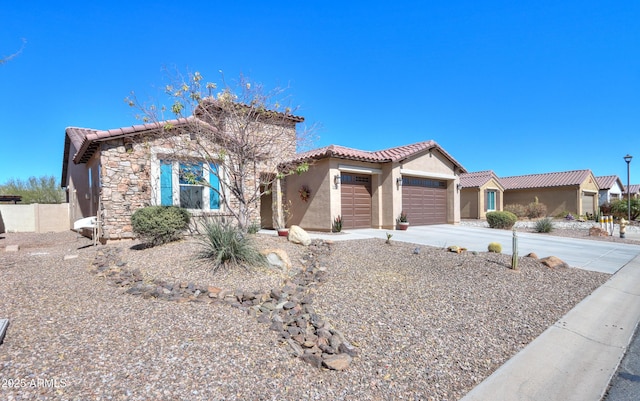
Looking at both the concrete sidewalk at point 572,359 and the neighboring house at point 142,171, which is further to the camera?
the neighboring house at point 142,171

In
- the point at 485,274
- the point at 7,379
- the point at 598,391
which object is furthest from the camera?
the point at 485,274

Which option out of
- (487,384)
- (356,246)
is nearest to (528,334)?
(487,384)

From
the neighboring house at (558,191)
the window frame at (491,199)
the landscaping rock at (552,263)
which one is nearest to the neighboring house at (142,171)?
the landscaping rock at (552,263)

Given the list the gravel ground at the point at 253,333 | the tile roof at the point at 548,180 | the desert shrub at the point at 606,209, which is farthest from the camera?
the tile roof at the point at 548,180

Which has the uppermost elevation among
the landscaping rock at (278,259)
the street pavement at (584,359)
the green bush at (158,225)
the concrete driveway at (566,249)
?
the green bush at (158,225)

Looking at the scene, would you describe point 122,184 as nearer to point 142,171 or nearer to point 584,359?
point 142,171

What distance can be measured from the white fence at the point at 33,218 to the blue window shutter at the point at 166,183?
12.7 m

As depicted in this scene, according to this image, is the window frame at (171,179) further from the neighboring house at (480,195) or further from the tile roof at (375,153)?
the neighboring house at (480,195)

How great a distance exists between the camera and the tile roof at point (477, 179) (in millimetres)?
26795

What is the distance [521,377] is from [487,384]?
433 millimetres

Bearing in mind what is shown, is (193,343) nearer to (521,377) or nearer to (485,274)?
(521,377)

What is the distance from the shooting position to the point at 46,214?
62.5 ft

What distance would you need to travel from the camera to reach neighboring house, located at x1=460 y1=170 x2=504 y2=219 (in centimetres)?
2648

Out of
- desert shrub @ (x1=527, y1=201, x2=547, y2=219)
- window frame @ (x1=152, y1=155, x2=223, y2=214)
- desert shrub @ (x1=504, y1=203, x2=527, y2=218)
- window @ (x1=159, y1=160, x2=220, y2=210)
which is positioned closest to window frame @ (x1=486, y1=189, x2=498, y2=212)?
desert shrub @ (x1=504, y1=203, x2=527, y2=218)
